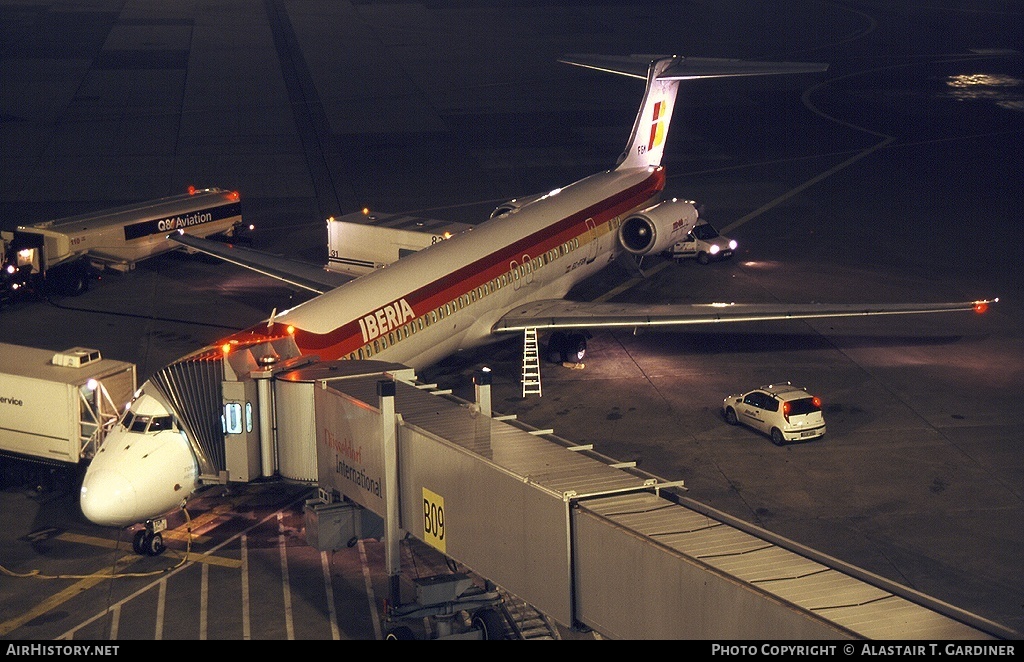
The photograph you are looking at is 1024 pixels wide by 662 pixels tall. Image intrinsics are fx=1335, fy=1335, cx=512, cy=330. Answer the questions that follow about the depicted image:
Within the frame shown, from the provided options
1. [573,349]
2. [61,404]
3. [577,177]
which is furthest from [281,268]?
[577,177]

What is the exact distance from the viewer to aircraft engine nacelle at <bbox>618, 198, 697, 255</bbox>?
154 ft

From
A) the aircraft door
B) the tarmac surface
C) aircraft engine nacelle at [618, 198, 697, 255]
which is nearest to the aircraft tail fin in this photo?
aircraft engine nacelle at [618, 198, 697, 255]

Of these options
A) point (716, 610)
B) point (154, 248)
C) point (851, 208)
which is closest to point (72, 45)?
point (154, 248)

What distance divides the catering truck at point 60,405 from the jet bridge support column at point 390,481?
943cm

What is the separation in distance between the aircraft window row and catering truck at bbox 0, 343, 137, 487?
596 cm

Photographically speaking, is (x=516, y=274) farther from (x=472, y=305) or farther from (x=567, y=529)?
(x=567, y=529)

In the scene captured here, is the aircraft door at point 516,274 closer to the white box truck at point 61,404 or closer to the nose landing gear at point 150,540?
the white box truck at point 61,404

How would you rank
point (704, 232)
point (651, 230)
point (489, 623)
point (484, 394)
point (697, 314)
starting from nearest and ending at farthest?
point (489, 623) < point (484, 394) < point (697, 314) < point (651, 230) < point (704, 232)

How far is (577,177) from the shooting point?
66.8 meters

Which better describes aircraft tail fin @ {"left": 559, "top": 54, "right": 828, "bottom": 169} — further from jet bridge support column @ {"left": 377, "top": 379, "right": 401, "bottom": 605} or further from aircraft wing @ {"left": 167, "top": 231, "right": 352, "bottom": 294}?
jet bridge support column @ {"left": 377, "top": 379, "right": 401, "bottom": 605}

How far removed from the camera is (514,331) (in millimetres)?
40688

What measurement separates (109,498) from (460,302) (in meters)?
12.9
